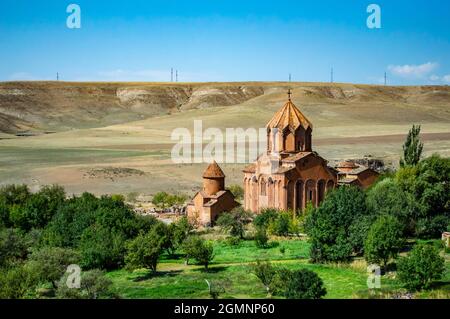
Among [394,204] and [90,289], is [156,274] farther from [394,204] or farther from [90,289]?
[394,204]

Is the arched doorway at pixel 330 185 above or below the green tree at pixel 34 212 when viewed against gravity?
above

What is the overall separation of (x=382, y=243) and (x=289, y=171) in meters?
14.4

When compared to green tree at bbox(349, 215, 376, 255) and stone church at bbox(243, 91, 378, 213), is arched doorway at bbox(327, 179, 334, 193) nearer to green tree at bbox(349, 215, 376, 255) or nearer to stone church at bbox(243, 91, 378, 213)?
stone church at bbox(243, 91, 378, 213)

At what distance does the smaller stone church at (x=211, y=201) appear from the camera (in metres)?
45.5

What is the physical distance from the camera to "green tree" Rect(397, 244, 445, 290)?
2648 centimetres

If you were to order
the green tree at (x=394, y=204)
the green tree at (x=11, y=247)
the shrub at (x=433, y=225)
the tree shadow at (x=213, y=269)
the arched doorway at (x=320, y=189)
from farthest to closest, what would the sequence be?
the arched doorway at (x=320, y=189) < the shrub at (x=433, y=225) < the green tree at (x=394, y=204) < the green tree at (x=11, y=247) < the tree shadow at (x=213, y=269)

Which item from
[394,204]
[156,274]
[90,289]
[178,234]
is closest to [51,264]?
[90,289]

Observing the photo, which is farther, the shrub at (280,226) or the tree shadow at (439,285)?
the shrub at (280,226)

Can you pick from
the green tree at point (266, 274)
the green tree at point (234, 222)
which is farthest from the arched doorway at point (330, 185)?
the green tree at point (266, 274)

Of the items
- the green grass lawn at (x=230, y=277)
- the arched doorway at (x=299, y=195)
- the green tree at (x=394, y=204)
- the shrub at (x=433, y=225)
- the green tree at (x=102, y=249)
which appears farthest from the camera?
the arched doorway at (x=299, y=195)

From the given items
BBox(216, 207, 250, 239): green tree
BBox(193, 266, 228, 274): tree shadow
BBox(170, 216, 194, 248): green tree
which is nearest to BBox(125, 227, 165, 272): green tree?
BBox(193, 266, 228, 274): tree shadow

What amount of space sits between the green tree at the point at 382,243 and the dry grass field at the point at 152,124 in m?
31.5

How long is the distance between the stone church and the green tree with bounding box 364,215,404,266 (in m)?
13.2

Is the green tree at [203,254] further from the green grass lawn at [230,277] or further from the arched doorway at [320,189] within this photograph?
the arched doorway at [320,189]
